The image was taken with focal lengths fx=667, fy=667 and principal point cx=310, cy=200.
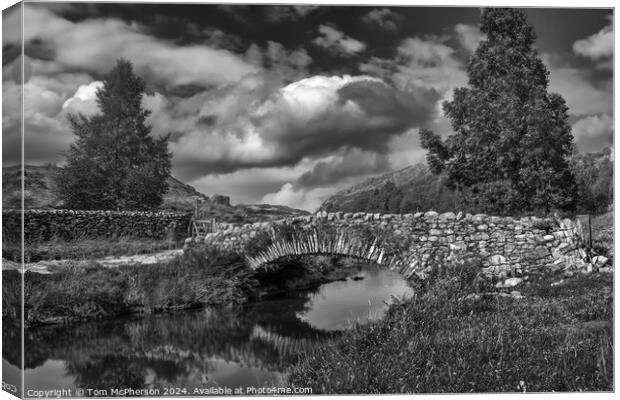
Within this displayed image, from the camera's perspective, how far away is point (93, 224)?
13.5m

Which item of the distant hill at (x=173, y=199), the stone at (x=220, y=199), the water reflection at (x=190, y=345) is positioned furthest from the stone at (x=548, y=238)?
the stone at (x=220, y=199)

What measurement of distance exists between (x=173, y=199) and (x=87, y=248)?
3890mm

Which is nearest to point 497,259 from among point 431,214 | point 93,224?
point 431,214

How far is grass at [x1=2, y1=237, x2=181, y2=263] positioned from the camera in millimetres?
10405

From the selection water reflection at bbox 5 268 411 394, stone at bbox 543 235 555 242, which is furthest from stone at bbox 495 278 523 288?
water reflection at bbox 5 268 411 394

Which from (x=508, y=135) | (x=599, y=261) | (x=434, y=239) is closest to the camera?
(x=508, y=135)

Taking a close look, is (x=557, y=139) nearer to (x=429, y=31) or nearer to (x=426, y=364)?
(x=429, y=31)

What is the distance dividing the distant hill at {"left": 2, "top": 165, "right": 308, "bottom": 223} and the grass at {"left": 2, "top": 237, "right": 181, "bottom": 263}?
28.4 inches

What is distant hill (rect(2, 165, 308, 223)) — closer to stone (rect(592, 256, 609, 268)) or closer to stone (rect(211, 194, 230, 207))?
stone (rect(211, 194, 230, 207))

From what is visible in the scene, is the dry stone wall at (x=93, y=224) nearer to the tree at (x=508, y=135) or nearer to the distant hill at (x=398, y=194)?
the distant hill at (x=398, y=194)

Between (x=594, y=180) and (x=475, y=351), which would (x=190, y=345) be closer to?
(x=475, y=351)

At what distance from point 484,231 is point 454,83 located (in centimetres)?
385

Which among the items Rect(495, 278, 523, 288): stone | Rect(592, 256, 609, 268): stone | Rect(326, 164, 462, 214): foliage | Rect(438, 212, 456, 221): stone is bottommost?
Rect(495, 278, 523, 288): stone

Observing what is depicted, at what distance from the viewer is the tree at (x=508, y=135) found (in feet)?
33.0
